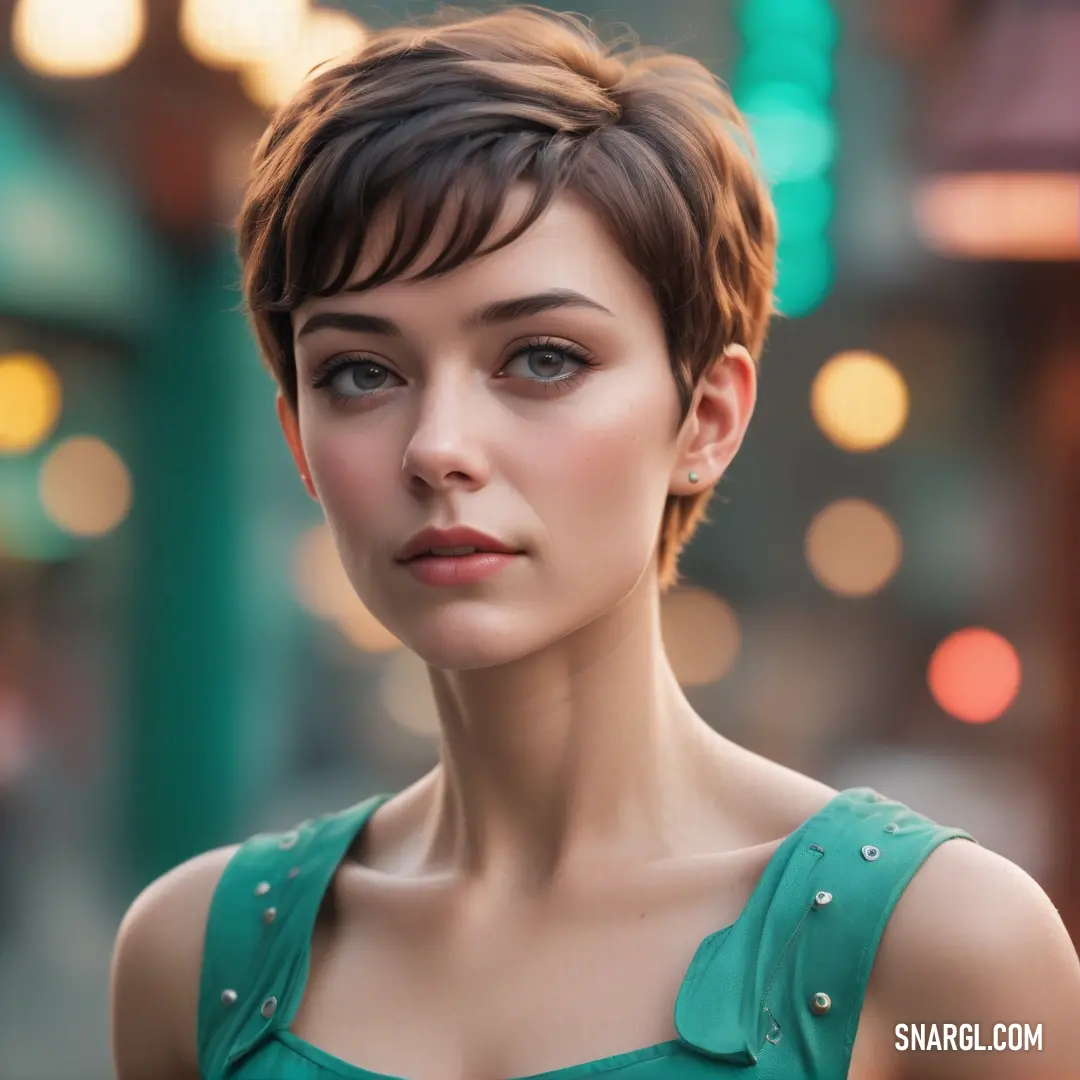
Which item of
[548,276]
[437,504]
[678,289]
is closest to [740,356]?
[678,289]

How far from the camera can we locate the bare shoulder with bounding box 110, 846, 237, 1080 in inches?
73.2

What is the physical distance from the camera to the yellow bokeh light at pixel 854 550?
399cm

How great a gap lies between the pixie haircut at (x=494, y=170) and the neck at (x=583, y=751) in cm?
31

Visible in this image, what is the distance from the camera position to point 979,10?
13.1 ft

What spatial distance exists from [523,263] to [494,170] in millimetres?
99

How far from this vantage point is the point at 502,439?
1.51 m

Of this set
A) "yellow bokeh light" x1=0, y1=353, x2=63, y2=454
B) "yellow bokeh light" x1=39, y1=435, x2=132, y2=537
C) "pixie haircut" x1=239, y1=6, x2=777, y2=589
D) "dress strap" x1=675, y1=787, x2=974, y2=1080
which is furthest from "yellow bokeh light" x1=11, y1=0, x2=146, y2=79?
"dress strap" x1=675, y1=787, x2=974, y2=1080

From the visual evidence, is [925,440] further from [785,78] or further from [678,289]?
[678,289]

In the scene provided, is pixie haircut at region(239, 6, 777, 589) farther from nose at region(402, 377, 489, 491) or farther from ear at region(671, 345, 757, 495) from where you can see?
nose at region(402, 377, 489, 491)

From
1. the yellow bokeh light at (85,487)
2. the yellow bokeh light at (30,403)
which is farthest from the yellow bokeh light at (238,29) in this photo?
the yellow bokeh light at (85,487)

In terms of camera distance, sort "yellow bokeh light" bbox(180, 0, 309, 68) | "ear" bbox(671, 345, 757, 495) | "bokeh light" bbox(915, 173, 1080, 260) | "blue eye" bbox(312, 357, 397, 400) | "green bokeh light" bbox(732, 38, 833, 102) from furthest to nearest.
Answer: "yellow bokeh light" bbox(180, 0, 309, 68)
"green bokeh light" bbox(732, 38, 833, 102)
"bokeh light" bbox(915, 173, 1080, 260)
"ear" bbox(671, 345, 757, 495)
"blue eye" bbox(312, 357, 397, 400)

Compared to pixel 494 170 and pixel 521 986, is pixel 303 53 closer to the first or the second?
pixel 494 170

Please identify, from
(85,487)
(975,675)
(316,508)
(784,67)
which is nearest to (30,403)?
(85,487)

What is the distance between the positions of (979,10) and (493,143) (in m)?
2.93
